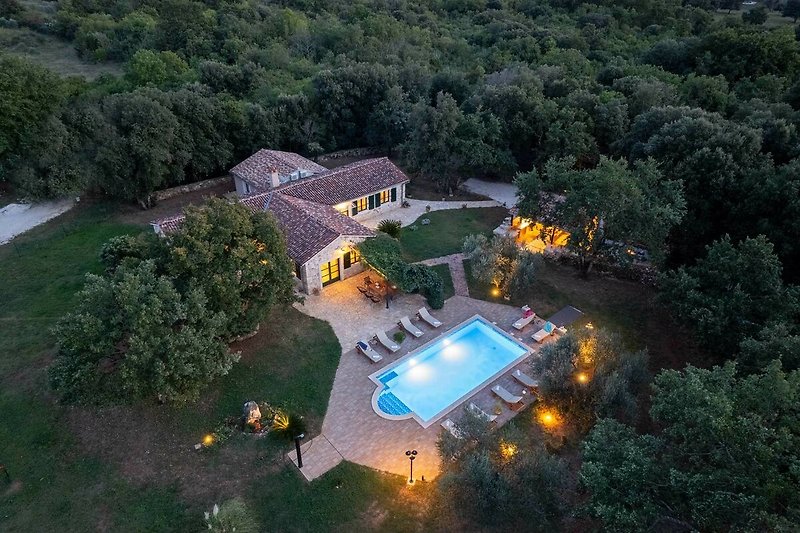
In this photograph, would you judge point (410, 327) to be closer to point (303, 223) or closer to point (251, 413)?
point (251, 413)

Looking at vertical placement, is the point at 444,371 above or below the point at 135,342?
below

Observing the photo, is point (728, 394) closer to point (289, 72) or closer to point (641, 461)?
point (641, 461)

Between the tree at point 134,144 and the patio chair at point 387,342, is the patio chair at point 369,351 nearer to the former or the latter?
the patio chair at point 387,342

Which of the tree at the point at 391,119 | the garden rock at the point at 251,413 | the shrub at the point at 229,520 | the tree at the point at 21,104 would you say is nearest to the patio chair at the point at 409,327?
the garden rock at the point at 251,413

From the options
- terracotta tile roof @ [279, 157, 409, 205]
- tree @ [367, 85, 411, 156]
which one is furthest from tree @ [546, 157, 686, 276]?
tree @ [367, 85, 411, 156]

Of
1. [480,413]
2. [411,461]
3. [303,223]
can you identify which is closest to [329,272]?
[303,223]
